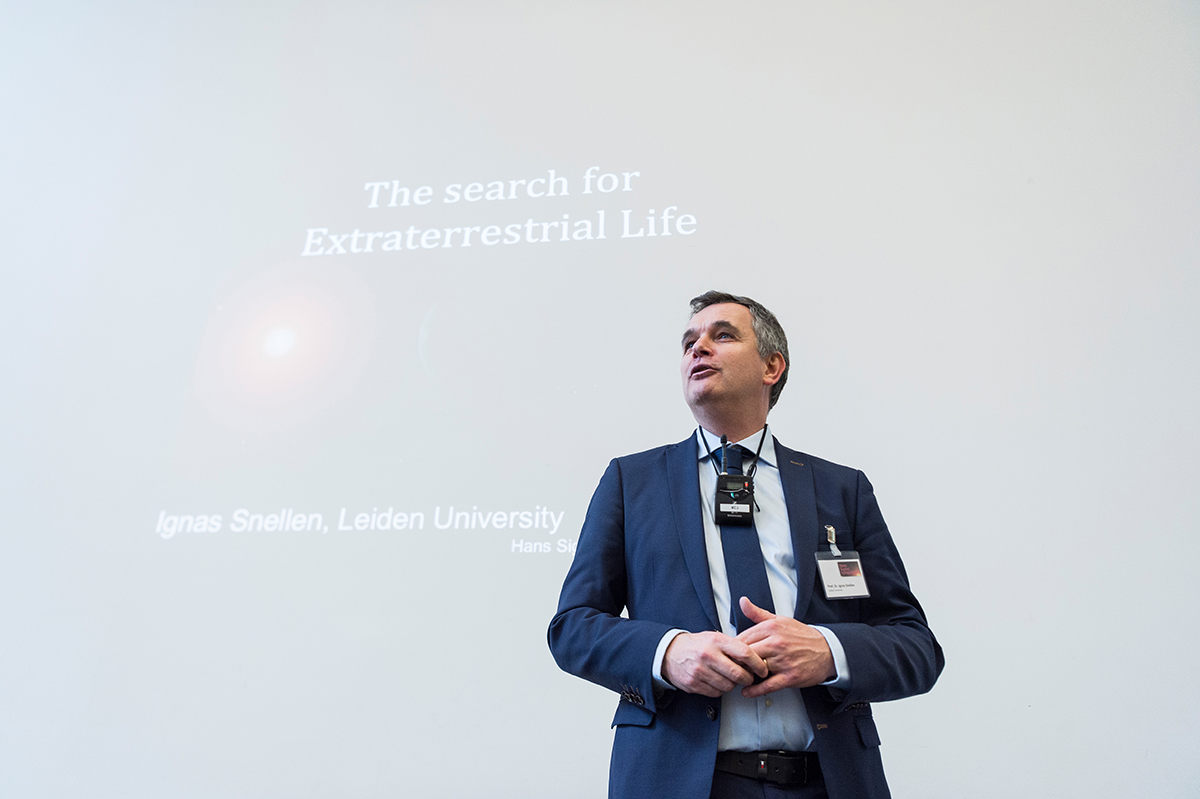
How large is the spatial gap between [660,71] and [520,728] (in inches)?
90.0

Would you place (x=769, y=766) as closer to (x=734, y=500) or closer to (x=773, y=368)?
(x=734, y=500)

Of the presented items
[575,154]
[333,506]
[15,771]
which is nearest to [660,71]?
[575,154]

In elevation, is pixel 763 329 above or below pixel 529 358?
below

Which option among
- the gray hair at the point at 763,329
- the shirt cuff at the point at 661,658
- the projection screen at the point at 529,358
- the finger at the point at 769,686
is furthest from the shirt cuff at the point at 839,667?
the projection screen at the point at 529,358

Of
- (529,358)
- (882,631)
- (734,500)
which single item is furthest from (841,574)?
(529,358)

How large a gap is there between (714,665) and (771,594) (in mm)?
259

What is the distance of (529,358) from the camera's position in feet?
7.91

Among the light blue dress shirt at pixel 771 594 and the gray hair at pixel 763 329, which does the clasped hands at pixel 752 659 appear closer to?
the light blue dress shirt at pixel 771 594

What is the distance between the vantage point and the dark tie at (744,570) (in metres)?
1.28

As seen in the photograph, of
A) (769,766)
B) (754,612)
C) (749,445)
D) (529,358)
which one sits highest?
(529,358)

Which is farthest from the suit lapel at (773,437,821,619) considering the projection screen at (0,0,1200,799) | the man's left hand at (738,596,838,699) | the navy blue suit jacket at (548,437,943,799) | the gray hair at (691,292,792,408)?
the projection screen at (0,0,1200,799)

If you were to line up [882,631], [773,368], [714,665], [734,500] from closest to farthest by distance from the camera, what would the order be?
[714,665]
[882,631]
[734,500]
[773,368]

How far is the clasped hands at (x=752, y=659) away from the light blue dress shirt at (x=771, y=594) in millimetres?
31

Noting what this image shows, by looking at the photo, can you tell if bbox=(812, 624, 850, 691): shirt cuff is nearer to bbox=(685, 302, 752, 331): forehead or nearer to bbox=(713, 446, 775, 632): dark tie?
bbox=(713, 446, 775, 632): dark tie
